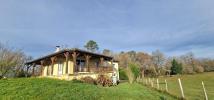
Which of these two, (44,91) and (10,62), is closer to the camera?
(44,91)

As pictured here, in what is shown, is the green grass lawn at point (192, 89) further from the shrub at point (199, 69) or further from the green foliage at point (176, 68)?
the shrub at point (199, 69)

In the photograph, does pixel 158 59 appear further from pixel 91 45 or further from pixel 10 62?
pixel 10 62

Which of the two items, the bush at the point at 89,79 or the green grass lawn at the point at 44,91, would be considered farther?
the bush at the point at 89,79

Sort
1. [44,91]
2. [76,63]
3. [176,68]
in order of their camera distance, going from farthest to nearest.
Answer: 1. [176,68]
2. [76,63]
3. [44,91]

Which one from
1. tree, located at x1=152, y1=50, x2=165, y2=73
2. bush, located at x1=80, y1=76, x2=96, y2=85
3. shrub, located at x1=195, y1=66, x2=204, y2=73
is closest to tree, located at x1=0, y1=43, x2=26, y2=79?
bush, located at x1=80, y1=76, x2=96, y2=85

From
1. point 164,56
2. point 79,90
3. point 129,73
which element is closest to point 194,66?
point 164,56

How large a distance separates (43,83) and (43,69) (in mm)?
20206

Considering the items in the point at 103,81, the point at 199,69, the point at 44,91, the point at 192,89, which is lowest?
the point at 192,89

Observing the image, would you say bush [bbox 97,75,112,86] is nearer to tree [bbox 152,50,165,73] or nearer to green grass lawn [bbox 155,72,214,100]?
green grass lawn [bbox 155,72,214,100]

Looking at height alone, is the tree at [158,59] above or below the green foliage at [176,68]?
above

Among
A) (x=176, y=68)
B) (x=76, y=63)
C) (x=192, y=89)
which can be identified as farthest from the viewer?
(x=176, y=68)

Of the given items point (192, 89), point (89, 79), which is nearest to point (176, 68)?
point (192, 89)

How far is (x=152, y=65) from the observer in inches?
2773

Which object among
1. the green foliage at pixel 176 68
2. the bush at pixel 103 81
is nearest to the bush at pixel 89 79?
the bush at pixel 103 81
